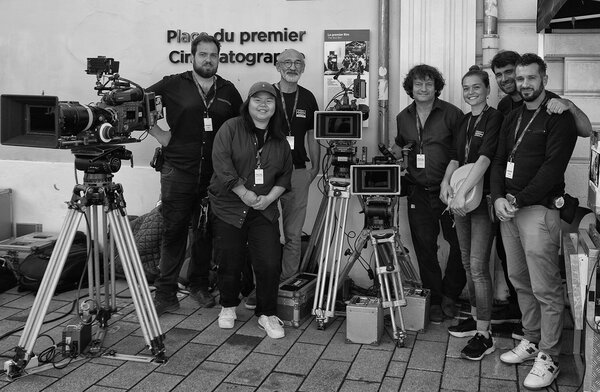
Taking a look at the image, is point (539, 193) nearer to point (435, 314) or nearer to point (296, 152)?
point (435, 314)

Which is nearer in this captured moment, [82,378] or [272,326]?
[82,378]

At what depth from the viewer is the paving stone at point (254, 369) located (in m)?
3.90

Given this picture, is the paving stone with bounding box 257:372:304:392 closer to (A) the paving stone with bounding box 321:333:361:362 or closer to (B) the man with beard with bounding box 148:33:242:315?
(A) the paving stone with bounding box 321:333:361:362

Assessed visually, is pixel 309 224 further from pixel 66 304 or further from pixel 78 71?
pixel 78 71

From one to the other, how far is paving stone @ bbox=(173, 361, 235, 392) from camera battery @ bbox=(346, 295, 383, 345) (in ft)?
2.82

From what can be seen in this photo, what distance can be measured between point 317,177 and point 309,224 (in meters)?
0.41

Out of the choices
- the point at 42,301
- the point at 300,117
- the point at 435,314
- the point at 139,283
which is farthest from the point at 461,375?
the point at 42,301

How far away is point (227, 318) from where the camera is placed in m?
4.80

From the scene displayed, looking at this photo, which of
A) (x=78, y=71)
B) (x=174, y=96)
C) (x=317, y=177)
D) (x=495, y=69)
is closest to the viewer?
(x=495, y=69)

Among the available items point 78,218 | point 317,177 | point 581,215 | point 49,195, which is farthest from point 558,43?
point 49,195

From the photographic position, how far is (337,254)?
4801mm

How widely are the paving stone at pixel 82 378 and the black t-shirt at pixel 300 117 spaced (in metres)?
2.13

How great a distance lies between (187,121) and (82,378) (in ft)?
6.60

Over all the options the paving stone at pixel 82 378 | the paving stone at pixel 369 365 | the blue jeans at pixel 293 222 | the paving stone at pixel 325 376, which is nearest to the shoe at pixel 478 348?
the paving stone at pixel 369 365
